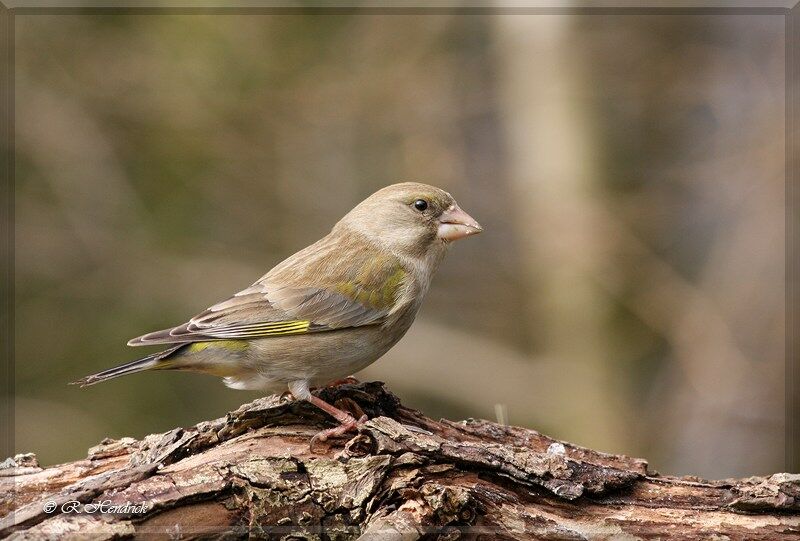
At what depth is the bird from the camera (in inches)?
188

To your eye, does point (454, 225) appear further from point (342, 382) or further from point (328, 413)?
point (328, 413)

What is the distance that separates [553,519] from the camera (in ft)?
13.1

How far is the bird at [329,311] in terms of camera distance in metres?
4.79

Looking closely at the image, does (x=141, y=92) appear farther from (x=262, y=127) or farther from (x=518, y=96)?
(x=518, y=96)

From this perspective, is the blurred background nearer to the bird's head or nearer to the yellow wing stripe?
the bird's head

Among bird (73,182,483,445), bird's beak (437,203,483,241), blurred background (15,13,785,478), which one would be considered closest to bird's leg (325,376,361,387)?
bird (73,182,483,445)

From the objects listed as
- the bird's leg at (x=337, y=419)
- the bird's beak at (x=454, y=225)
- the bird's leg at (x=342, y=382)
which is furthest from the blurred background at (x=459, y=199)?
the bird's leg at (x=337, y=419)

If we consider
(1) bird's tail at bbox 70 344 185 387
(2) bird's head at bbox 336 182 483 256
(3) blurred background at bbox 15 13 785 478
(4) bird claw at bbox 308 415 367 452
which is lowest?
(1) bird's tail at bbox 70 344 185 387

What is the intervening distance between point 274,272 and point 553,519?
7.80 ft

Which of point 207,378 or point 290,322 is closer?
point 290,322

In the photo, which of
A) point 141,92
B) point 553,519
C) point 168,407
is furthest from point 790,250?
point 141,92

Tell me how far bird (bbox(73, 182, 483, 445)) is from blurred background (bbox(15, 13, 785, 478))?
13.9 ft

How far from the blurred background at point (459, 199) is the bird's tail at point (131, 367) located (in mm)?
4520

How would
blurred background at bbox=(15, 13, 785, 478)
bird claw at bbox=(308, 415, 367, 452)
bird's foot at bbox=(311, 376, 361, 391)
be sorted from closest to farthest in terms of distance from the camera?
1. bird claw at bbox=(308, 415, 367, 452)
2. bird's foot at bbox=(311, 376, 361, 391)
3. blurred background at bbox=(15, 13, 785, 478)
